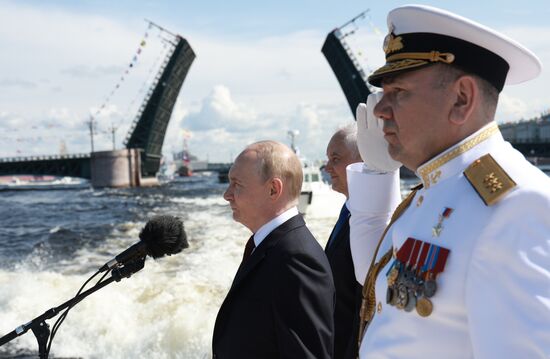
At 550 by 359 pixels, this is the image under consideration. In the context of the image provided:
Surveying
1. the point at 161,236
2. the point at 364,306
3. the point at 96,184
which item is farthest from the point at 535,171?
the point at 96,184

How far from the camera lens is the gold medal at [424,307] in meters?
0.95

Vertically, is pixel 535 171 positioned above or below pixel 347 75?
below

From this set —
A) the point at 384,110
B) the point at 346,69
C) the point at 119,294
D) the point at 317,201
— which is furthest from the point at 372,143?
the point at 346,69

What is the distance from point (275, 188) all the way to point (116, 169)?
142 ft

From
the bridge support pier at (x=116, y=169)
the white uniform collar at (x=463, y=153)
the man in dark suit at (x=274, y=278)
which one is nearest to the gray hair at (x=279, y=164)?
the man in dark suit at (x=274, y=278)

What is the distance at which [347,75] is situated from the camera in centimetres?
2806

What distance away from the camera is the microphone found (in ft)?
6.86

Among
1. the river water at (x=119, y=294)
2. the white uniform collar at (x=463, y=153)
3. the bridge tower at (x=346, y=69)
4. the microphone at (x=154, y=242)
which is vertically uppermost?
the bridge tower at (x=346, y=69)

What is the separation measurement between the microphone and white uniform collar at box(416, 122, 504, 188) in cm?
134

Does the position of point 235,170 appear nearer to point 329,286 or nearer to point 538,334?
point 329,286

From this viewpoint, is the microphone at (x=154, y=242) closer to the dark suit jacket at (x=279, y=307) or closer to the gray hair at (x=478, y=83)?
the dark suit jacket at (x=279, y=307)

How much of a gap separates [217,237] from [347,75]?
56.7ft

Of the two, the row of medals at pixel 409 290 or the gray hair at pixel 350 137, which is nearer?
the row of medals at pixel 409 290

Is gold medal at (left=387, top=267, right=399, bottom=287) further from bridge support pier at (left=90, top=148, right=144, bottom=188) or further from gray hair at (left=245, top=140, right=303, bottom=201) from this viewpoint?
bridge support pier at (left=90, top=148, right=144, bottom=188)
